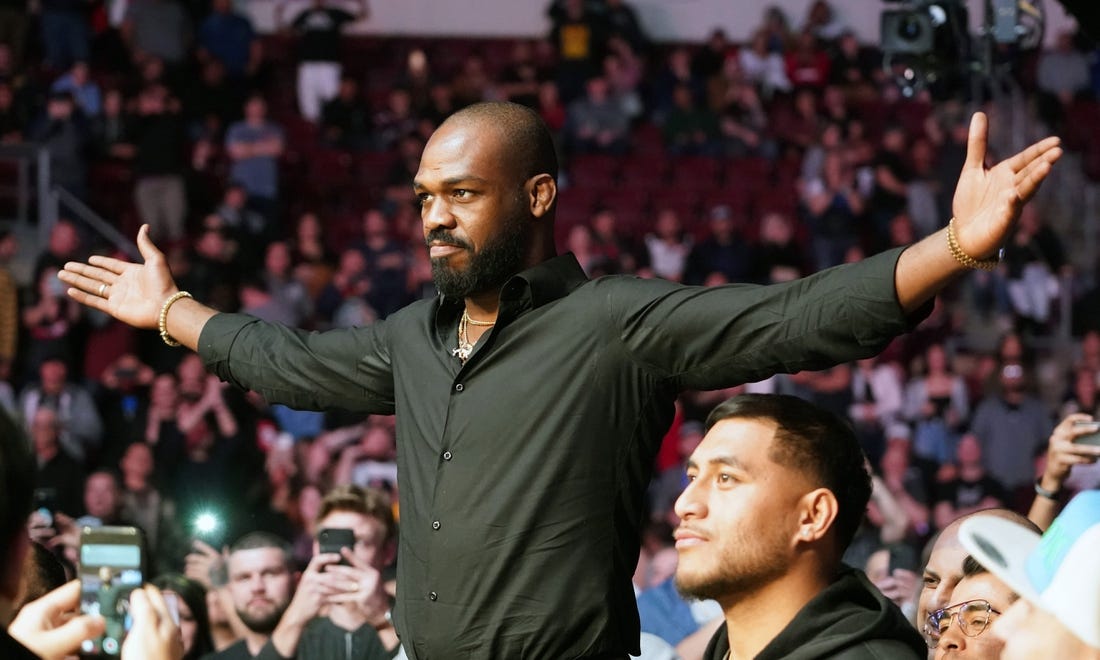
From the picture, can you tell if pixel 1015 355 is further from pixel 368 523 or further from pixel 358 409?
pixel 358 409

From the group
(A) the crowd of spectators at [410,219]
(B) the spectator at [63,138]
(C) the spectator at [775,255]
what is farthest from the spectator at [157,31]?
(C) the spectator at [775,255]

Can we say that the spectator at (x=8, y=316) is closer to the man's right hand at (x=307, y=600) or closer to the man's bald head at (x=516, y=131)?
the man's right hand at (x=307, y=600)

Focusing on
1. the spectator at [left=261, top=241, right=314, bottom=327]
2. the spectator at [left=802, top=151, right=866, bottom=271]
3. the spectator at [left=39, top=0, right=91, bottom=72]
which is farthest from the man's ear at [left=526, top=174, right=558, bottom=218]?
the spectator at [left=39, top=0, right=91, bottom=72]

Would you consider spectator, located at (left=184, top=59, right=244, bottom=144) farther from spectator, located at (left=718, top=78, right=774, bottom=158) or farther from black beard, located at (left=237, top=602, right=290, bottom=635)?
black beard, located at (left=237, top=602, right=290, bottom=635)

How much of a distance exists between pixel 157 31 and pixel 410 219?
314cm

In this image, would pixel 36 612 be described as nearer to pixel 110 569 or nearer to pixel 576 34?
pixel 110 569

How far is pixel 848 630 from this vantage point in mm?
3270

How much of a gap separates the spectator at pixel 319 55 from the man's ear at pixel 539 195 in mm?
12749

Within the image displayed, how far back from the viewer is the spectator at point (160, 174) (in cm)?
1407

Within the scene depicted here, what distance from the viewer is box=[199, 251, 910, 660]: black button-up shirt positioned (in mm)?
3309

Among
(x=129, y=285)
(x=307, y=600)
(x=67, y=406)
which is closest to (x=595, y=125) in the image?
(x=67, y=406)

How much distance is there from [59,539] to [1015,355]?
25.3 ft

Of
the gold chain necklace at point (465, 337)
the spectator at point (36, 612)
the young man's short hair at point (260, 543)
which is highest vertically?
the gold chain necklace at point (465, 337)

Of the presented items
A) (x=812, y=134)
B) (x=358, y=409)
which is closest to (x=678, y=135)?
(x=812, y=134)
